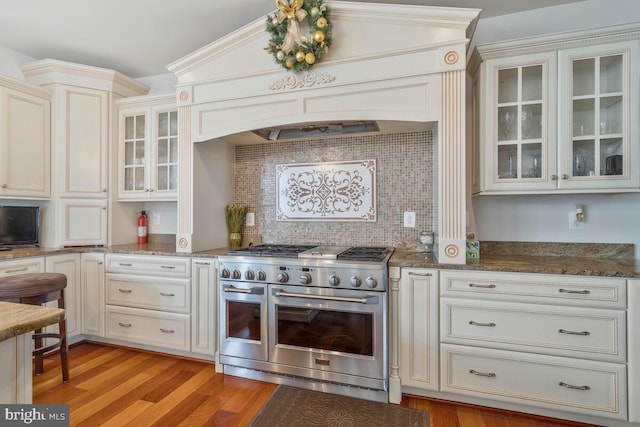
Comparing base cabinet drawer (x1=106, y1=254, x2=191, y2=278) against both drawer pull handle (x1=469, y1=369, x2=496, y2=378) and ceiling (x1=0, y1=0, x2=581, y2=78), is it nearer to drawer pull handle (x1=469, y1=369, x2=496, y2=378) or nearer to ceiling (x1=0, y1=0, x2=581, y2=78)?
ceiling (x1=0, y1=0, x2=581, y2=78)

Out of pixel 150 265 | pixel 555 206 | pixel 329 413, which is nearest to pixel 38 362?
pixel 150 265

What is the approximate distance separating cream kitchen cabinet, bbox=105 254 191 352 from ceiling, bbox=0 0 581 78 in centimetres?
196

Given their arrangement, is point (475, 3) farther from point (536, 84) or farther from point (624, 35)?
point (624, 35)

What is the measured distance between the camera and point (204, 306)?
8.09 ft

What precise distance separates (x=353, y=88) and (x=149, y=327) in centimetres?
252

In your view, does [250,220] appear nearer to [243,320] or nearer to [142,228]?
[243,320]

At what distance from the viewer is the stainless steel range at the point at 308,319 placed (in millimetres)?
2018

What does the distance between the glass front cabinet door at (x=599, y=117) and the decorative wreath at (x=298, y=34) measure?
61.4 inches

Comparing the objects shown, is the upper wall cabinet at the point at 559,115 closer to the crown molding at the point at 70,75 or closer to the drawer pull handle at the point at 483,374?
the drawer pull handle at the point at 483,374

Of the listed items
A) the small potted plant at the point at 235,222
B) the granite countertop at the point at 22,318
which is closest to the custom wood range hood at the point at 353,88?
the small potted plant at the point at 235,222

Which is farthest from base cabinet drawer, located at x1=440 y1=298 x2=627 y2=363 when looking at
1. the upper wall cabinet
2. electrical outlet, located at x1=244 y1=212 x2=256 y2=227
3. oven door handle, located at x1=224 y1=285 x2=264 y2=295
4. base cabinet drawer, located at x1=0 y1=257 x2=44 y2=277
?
base cabinet drawer, located at x1=0 y1=257 x2=44 y2=277

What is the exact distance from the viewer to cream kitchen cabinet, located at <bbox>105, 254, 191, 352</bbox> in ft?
8.30

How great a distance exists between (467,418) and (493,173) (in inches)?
61.2

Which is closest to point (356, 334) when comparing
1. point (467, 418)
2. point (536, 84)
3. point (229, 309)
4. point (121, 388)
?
point (467, 418)
